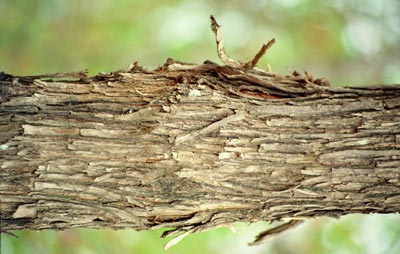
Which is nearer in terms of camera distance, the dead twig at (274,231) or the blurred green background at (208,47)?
the dead twig at (274,231)

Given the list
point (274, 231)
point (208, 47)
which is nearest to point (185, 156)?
point (274, 231)

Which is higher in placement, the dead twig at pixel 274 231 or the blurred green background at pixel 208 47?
the blurred green background at pixel 208 47

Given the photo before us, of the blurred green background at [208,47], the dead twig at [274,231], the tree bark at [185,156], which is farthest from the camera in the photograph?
the blurred green background at [208,47]

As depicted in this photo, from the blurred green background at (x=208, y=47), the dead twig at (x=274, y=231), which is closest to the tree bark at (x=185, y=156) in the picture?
the dead twig at (x=274, y=231)

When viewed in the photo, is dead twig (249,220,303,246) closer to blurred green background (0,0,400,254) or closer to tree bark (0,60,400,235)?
tree bark (0,60,400,235)

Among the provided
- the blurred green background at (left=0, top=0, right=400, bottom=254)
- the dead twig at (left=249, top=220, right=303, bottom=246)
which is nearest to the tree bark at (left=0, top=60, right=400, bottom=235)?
the dead twig at (left=249, top=220, right=303, bottom=246)

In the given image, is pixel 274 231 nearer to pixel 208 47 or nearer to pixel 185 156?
pixel 185 156

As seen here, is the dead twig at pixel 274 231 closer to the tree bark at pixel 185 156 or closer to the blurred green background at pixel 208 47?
the tree bark at pixel 185 156
